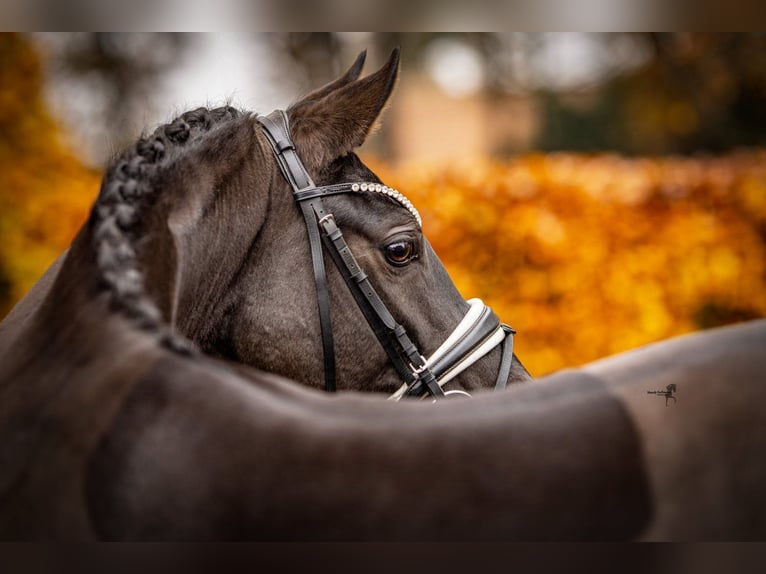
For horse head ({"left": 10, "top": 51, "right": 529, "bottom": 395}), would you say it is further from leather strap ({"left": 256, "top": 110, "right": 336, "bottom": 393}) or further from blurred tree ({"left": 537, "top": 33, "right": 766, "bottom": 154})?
blurred tree ({"left": 537, "top": 33, "right": 766, "bottom": 154})

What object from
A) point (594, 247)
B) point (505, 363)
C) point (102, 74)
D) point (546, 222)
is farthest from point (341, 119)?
point (102, 74)

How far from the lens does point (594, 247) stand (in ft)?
20.2

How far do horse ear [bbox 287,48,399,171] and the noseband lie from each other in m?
0.06

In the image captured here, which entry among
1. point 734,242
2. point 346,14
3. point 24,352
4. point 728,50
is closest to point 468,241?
point 734,242

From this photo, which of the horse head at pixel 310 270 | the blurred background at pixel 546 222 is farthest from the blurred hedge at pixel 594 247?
the horse head at pixel 310 270

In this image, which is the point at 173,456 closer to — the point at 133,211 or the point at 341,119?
the point at 133,211

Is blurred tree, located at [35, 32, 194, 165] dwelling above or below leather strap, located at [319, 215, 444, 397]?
above

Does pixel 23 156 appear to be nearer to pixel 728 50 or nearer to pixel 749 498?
pixel 749 498

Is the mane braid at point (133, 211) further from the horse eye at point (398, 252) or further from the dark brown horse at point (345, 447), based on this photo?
the horse eye at point (398, 252)

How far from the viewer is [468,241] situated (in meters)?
6.04

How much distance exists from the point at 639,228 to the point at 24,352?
5.84m

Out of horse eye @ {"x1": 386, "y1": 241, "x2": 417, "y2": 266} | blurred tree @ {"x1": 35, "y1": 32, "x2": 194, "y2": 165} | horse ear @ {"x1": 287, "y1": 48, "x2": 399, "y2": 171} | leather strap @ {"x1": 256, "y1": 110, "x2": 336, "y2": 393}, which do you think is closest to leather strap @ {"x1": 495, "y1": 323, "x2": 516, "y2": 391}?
horse eye @ {"x1": 386, "y1": 241, "x2": 417, "y2": 266}

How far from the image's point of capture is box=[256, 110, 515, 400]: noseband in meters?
2.35

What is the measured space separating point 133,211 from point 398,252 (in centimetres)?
99
